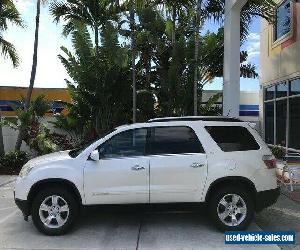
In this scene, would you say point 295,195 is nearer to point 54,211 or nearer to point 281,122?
point 54,211

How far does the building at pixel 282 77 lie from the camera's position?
1523 centimetres

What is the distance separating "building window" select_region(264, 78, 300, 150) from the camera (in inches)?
603

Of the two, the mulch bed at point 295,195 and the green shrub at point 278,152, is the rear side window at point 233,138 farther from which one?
the green shrub at point 278,152

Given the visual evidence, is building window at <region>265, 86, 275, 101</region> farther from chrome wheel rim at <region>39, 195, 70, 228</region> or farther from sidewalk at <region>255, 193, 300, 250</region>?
chrome wheel rim at <region>39, 195, 70, 228</region>

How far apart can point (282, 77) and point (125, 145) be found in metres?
10.9

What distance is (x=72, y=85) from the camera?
16031 mm

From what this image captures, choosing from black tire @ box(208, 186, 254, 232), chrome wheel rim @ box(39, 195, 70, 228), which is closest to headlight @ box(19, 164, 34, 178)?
chrome wheel rim @ box(39, 195, 70, 228)

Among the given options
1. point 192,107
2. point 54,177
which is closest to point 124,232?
point 54,177

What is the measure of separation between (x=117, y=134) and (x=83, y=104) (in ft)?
29.1

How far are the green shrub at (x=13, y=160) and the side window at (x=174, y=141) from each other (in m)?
7.93

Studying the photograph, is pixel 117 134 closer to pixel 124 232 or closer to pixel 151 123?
pixel 151 123

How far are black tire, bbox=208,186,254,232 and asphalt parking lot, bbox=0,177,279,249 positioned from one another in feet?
0.61

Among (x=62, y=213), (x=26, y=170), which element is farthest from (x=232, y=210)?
(x=26, y=170)

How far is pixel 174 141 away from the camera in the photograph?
7148 mm
